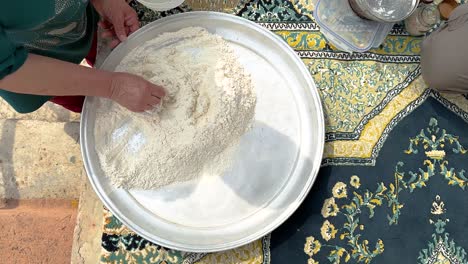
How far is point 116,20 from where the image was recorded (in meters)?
0.92

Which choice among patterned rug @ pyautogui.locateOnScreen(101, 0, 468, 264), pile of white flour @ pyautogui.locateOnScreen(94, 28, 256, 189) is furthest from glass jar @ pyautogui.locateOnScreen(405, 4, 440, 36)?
pile of white flour @ pyautogui.locateOnScreen(94, 28, 256, 189)

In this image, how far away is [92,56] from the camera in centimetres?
A: 97

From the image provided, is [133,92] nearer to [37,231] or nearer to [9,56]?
[9,56]

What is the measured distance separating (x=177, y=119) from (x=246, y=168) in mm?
212

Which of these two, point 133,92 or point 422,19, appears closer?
point 133,92

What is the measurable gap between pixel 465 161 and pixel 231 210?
66 centimetres

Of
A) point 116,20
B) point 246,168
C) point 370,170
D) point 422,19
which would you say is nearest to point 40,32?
point 116,20

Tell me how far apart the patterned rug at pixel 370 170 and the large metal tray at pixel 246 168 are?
0.09 metres

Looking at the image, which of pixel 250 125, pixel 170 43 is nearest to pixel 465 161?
pixel 250 125

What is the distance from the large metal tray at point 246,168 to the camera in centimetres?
89

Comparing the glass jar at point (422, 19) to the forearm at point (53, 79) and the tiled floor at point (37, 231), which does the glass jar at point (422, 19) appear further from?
the tiled floor at point (37, 231)

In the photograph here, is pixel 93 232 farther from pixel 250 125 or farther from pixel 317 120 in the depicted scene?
pixel 317 120

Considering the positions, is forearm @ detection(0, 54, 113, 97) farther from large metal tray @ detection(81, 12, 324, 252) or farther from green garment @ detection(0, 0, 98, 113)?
large metal tray @ detection(81, 12, 324, 252)

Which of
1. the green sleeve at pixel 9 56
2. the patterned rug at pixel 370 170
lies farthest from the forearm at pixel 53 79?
the patterned rug at pixel 370 170
